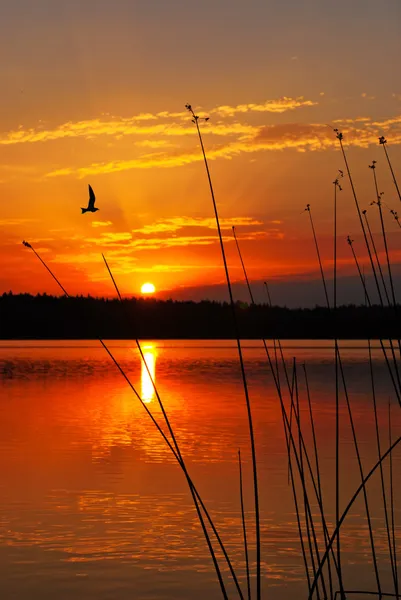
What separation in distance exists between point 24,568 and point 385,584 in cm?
271

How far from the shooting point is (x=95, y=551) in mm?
7344

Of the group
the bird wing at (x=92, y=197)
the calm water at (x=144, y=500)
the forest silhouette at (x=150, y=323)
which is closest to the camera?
the calm water at (x=144, y=500)

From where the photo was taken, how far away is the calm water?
6.72 m

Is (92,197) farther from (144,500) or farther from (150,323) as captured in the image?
(150,323)

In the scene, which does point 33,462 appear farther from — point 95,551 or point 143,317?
point 143,317

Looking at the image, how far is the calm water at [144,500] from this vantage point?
22.0 ft

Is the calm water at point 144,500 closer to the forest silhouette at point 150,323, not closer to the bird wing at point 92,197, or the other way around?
the bird wing at point 92,197

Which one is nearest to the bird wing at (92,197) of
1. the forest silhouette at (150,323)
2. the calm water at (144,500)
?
the calm water at (144,500)

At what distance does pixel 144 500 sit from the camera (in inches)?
367

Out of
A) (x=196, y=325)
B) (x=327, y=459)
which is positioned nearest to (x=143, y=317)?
(x=196, y=325)

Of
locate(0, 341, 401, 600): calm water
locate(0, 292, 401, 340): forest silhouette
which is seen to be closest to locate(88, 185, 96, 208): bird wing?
locate(0, 341, 401, 600): calm water

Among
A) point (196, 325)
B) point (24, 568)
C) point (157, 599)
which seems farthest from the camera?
point (196, 325)

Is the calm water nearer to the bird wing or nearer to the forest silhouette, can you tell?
the bird wing

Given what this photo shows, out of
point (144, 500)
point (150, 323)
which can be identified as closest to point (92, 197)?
point (144, 500)
